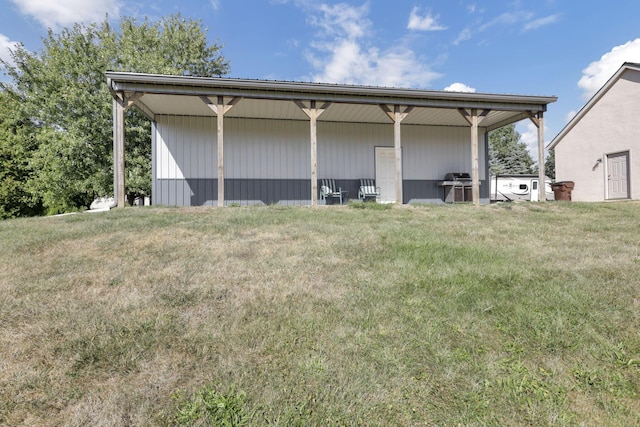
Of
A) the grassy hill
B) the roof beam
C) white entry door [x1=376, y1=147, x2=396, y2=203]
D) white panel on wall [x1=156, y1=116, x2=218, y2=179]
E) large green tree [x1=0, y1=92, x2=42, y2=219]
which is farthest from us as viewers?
large green tree [x1=0, y1=92, x2=42, y2=219]

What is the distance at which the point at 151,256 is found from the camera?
365 centimetres

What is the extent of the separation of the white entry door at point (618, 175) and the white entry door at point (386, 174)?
25.0 ft

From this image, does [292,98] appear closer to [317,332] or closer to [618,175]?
[317,332]

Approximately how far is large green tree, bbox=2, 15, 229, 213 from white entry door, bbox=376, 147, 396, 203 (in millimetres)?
9723

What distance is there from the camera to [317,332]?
7.44 ft

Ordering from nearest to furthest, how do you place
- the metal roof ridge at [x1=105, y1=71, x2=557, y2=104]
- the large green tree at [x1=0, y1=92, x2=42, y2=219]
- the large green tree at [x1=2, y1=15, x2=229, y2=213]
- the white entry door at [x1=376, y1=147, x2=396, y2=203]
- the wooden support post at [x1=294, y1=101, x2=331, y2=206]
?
the metal roof ridge at [x1=105, y1=71, x2=557, y2=104]
the wooden support post at [x1=294, y1=101, x2=331, y2=206]
the white entry door at [x1=376, y1=147, x2=396, y2=203]
the large green tree at [x1=0, y1=92, x2=42, y2=219]
the large green tree at [x1=2, y1=15, x2=229, y2=213]

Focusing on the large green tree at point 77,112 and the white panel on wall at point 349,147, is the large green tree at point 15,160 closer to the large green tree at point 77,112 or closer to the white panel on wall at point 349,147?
the large green tree at point 77,112

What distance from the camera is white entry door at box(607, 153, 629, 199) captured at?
35.7ft

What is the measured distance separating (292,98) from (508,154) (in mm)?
37026

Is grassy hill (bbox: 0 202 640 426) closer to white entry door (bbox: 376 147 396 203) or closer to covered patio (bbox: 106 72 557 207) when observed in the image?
covered patio (bbox: 106 72 557 207)

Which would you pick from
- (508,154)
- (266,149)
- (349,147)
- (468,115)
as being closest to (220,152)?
(266,149)

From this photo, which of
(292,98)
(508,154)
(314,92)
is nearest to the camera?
(292,98)

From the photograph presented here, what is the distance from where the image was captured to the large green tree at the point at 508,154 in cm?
3553

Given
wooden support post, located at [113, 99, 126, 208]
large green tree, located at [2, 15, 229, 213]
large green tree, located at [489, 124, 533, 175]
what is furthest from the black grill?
large green tree, located at [489, 124, 533, 175]
